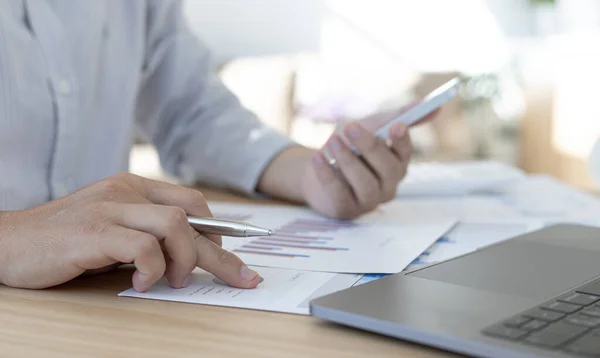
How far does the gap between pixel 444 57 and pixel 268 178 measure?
10.6ft

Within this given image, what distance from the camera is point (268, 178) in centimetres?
94

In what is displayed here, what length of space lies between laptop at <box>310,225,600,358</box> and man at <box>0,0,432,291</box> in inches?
4.4

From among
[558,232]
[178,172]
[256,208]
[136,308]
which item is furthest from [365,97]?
[136,308]

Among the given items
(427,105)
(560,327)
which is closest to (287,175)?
(427,105)

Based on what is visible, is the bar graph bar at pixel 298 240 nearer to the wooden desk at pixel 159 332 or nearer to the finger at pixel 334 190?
the finger at pixel 334 190

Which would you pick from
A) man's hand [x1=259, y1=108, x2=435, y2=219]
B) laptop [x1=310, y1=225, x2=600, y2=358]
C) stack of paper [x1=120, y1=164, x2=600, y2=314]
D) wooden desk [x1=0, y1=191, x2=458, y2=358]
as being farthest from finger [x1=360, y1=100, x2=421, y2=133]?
wooden desk [x1=0, y1=191, x2=458, y2=358]

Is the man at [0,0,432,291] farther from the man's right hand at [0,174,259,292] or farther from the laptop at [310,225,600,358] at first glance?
the laptop at [310,225,600,358]

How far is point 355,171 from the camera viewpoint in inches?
30.2

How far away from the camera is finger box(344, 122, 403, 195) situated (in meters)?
0.75

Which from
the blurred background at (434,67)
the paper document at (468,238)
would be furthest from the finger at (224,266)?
the blurred background at (434,67)

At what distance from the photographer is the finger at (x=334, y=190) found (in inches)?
30.6

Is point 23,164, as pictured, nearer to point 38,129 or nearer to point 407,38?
point 38,129

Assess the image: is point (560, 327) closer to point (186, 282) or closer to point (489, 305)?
point (489, 305)

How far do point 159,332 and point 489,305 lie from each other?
186 mm
